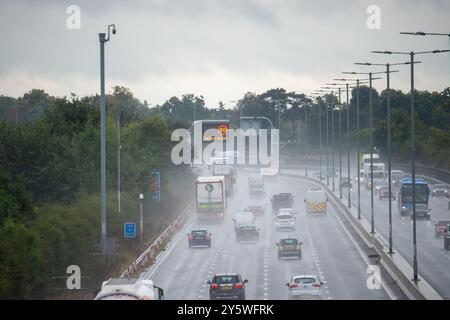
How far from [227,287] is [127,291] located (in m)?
17.4

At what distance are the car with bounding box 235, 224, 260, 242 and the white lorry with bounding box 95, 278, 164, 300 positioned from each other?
5160cm

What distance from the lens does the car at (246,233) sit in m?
88.4

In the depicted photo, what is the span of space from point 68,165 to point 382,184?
6847 cm

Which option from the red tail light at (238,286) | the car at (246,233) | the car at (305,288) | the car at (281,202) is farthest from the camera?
the car at (281,202)

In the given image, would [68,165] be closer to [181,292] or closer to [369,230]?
[369,230]

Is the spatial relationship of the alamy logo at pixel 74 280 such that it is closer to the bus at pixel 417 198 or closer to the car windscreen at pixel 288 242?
the car windscreen at pixel 288 242

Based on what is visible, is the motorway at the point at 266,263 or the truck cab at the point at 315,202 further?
the truck cab at the point at 315,202

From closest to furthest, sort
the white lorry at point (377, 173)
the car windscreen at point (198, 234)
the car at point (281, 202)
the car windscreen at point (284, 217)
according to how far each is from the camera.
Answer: the car windscreen at point (198, 234) < the car windscreen at point (284, 217) < the car at point (281, 202) < the white lorry at point (377, 173)

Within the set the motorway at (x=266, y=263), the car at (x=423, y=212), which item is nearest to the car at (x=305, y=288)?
the motorway at (x=266, y=263)

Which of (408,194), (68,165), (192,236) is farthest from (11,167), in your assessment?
(408,194)

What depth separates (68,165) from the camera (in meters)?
93.3

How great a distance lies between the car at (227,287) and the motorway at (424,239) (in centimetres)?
1039

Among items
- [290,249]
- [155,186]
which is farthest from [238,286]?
[155,186]
